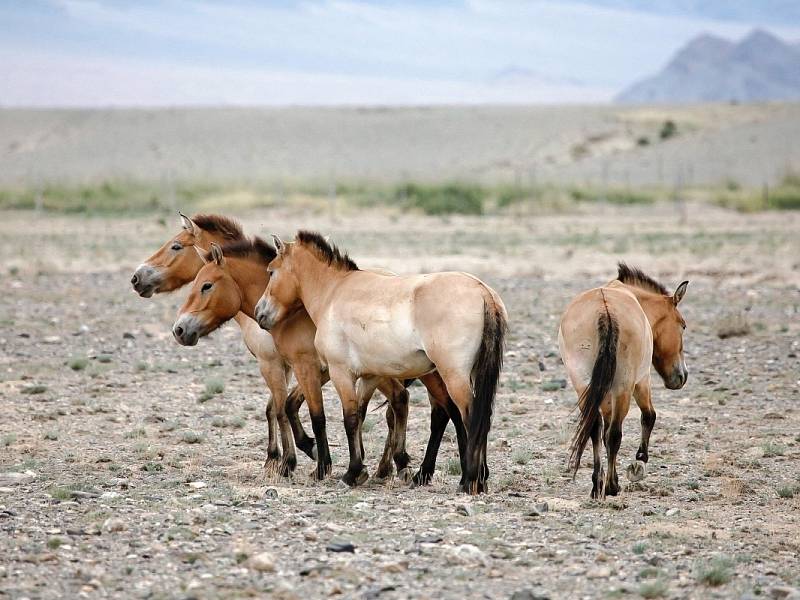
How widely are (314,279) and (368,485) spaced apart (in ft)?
5.55

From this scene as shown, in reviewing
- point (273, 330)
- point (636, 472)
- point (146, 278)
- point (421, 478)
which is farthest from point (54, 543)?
point (636, 472)

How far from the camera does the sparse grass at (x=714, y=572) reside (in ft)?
19.4

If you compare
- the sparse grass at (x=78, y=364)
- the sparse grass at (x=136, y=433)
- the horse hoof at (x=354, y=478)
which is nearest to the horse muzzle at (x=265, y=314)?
the horse hoof at (x=354, y=478)

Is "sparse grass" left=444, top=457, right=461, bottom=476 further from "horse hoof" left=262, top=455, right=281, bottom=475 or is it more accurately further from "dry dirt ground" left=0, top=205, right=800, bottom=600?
"horse hoof" left=262, top=455, right=281, bottom=475

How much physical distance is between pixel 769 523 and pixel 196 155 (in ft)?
266

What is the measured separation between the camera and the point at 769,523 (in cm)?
727

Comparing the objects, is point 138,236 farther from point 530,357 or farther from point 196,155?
point 196,155

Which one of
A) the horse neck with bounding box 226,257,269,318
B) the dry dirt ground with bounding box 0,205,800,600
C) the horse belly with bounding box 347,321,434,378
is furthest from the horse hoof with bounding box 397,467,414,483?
the horse neck with bounding box 226,257,269,318

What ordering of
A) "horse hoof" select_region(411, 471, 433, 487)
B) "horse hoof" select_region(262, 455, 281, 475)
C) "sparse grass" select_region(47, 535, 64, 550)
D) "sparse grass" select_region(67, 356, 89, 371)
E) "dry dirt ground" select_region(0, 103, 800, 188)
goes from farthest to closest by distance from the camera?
"dry dirt ground" select_region(0, 103, 800, 188)
"sparse grass" select_region(67, 356, 89, 371)
"horse hoof" select_region(262, 455, 281, 475)
"horse hoof" select_region(411, 471, 433, 487)
"sparse grass" select_region(47, 535, 64, 550)

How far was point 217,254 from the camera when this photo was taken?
9.07 meters

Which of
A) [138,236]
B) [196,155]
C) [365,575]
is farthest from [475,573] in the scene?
[196,155]

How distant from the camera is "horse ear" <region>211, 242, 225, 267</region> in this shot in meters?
9.05

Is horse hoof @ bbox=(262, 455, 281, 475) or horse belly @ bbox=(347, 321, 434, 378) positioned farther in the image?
horse hoof @ bbox=(262, 455, 281, 475)

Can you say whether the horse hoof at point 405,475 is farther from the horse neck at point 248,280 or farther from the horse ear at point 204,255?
the horse ear at point 204,255
